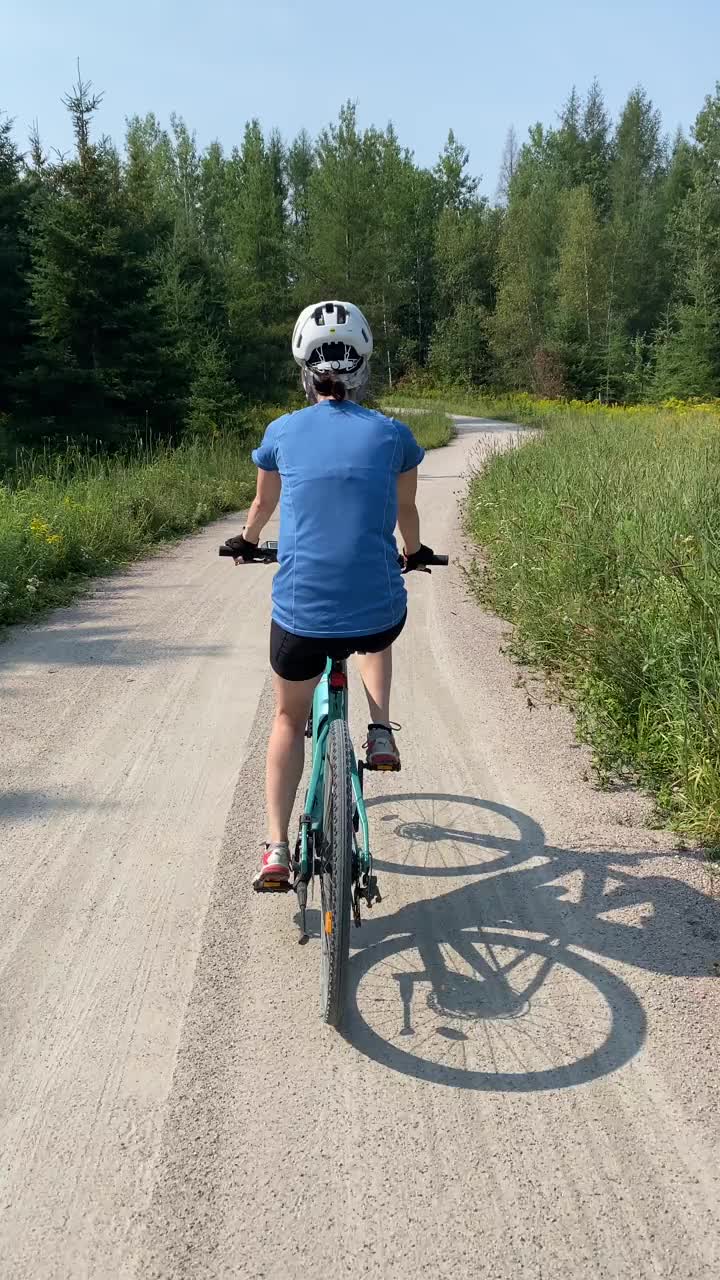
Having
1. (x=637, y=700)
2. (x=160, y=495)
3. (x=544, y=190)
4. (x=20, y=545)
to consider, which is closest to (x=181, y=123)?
(x=544, y=190)

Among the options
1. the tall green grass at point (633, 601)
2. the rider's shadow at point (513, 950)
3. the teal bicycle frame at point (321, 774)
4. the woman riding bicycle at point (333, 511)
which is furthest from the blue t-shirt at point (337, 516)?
the tall green grass at point (633, 601)

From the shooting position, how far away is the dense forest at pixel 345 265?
63.5 ft

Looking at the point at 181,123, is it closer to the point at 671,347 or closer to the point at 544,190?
the point at 544,190

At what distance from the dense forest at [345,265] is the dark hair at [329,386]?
17.5 meters

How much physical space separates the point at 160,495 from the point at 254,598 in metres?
5.25

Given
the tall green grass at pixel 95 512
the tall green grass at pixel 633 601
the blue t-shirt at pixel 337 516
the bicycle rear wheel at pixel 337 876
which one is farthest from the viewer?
the tall green grass at pixel 95 512

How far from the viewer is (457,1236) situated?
2.08m

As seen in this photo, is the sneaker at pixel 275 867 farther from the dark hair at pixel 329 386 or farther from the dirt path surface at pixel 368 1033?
the dark hair at pixel 329 386

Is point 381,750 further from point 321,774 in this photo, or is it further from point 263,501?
point 263,501

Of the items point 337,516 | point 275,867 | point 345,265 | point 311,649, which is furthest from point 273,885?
point 345,265

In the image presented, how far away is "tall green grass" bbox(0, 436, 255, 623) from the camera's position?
8.64 metres

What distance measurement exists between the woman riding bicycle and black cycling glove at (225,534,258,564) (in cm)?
48

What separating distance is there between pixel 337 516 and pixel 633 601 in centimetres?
314

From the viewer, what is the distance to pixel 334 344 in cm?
292
